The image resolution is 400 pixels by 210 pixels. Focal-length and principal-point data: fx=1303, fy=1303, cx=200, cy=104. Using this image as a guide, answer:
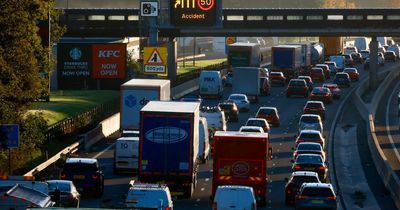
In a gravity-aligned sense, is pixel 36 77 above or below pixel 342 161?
above

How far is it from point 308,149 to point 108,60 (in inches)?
1029

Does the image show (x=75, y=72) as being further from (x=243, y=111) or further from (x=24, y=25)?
(x=24, y=25)

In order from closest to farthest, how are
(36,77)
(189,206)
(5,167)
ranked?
(189,206) → (5,167) → (36,77)

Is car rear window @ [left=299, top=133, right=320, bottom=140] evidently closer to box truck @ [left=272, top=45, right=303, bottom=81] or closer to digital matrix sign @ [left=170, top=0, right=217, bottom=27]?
digital matrix sign @ [left=170, top=0, right=217, bottom=27]

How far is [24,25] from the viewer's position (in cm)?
5066

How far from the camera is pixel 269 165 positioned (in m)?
58.3

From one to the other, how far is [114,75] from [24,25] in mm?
28979

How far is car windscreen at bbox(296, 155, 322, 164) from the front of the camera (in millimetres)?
50438

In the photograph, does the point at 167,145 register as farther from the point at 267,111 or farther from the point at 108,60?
the point at 108,60

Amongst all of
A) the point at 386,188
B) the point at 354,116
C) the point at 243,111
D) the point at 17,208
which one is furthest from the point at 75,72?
the point at 17,208

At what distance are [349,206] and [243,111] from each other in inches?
1608

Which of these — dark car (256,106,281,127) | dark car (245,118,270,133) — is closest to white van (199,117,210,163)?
dark car (245,118,270,133)

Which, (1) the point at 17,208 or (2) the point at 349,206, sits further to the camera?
(2) the point at 349,206

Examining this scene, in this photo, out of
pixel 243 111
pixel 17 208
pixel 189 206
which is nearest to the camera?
pixel 17 208
